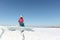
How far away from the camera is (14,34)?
459 cm

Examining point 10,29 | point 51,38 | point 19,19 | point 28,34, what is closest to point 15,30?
point 10,29

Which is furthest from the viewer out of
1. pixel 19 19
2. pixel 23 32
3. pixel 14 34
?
pixel 19 19

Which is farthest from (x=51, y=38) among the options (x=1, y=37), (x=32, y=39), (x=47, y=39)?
(x=1, y=37)

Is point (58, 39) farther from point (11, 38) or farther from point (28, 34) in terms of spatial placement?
point (11, 38)

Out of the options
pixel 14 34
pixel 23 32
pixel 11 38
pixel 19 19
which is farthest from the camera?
pixel 19 19

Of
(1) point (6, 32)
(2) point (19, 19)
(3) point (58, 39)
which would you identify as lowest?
(3) point (58, 39)

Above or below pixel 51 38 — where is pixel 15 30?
above

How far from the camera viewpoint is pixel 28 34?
4789 mm

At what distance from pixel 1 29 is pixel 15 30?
51cm

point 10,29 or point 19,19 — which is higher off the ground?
point 19,19

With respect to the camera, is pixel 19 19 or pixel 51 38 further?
pixel 19 19

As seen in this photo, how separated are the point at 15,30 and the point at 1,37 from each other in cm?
84

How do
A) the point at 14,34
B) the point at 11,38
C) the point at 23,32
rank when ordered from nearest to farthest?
the point at 11,38, the point at 14,34, the point at 23,32

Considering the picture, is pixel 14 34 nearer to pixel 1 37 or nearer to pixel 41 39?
pixel 1 37
